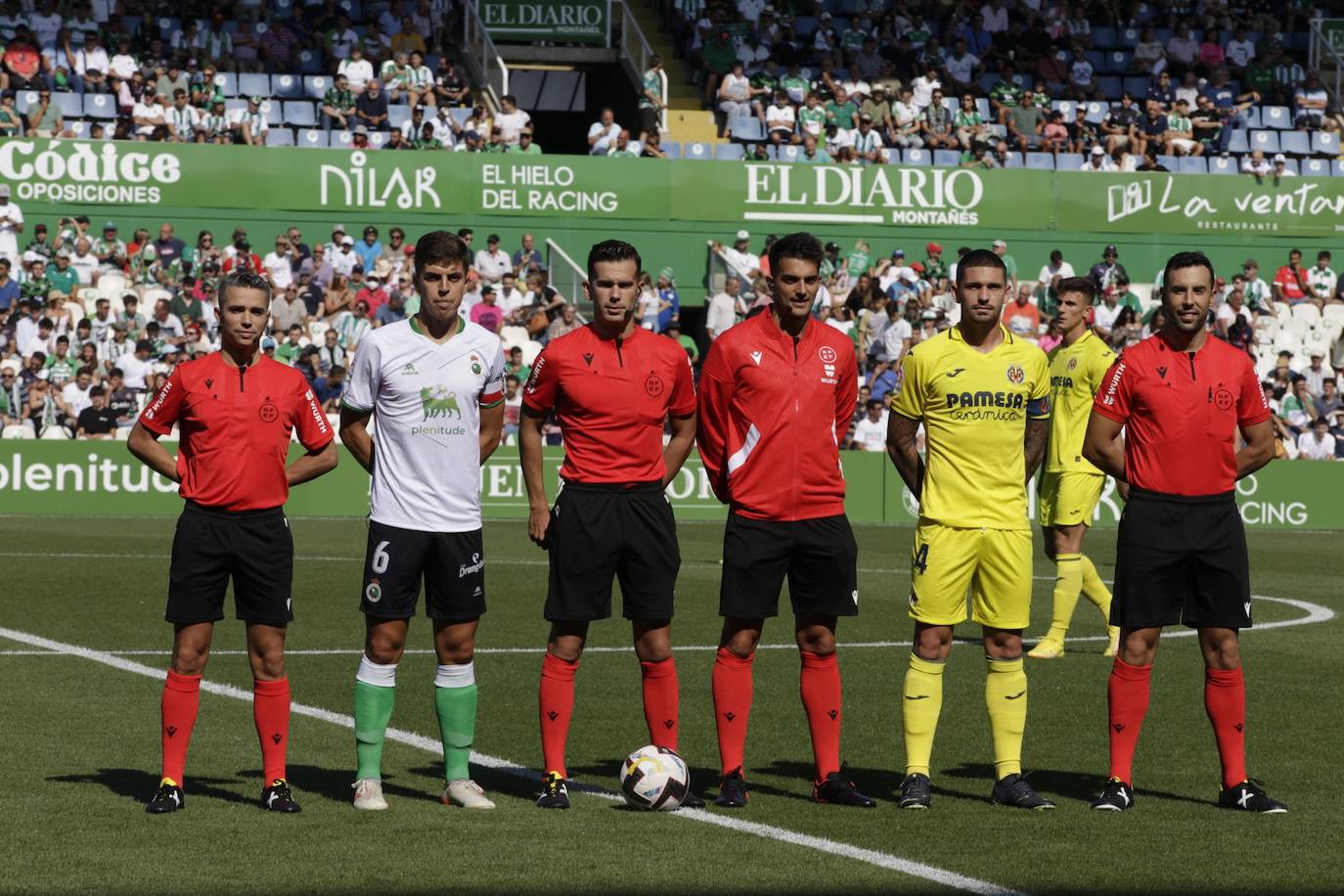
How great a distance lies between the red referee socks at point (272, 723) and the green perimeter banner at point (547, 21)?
29739 millimetres

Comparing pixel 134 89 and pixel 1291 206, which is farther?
pixel 1291 206

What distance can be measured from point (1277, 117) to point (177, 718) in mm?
33010

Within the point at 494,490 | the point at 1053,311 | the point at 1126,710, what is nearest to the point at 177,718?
the point at 1126,710

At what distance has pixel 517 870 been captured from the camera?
6.63 meters

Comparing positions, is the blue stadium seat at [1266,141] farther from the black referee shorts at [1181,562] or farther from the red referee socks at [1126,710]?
the red referee socks at [1126,710]

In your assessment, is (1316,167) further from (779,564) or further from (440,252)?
(440,252)

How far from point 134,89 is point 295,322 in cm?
607

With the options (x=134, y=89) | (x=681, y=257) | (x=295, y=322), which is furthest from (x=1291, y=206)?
(x=134, y=89)

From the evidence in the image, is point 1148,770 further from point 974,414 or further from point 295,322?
point 295,322

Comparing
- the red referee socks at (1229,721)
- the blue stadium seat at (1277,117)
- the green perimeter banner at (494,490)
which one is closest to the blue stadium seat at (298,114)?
the green perimeter banner at (494,490)

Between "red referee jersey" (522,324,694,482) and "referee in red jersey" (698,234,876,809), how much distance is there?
24cm

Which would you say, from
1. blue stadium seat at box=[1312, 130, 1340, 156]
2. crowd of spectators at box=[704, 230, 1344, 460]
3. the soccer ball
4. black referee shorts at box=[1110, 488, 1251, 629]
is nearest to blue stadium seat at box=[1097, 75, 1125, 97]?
blue stadium seat at box=[1312, 130, 1340, 156]

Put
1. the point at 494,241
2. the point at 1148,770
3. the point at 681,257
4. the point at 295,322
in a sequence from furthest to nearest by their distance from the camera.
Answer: the point at 681,257 → the point at 494,241 → the point at 295,322 → the point at 1148,770

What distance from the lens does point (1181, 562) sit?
8.02m
